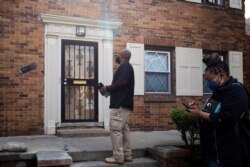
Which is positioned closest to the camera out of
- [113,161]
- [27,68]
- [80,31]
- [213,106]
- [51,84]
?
[213,106]

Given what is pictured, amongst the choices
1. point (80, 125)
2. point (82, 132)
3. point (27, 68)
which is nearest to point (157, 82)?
point (80, 125)

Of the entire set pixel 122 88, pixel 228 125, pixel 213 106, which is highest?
pixel 122 88

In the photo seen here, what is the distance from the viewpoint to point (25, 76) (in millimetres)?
7586

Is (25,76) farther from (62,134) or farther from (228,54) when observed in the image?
(228,54)

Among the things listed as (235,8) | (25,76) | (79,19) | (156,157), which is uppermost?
(235,8)

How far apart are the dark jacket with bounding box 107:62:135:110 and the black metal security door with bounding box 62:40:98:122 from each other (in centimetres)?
295

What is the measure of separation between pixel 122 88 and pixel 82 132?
276cm

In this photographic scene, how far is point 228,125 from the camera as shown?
9.96 ft

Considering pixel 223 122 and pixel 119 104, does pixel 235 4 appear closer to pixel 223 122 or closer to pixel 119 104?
pixel 119 104

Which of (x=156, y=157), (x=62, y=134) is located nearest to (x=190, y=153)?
(x=156, y=157)

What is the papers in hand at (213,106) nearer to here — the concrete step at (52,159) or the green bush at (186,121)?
the green bush at (186,121)

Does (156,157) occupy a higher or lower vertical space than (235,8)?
lower

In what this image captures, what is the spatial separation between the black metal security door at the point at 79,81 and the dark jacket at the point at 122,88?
295 cm

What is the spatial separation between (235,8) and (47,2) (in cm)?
619
